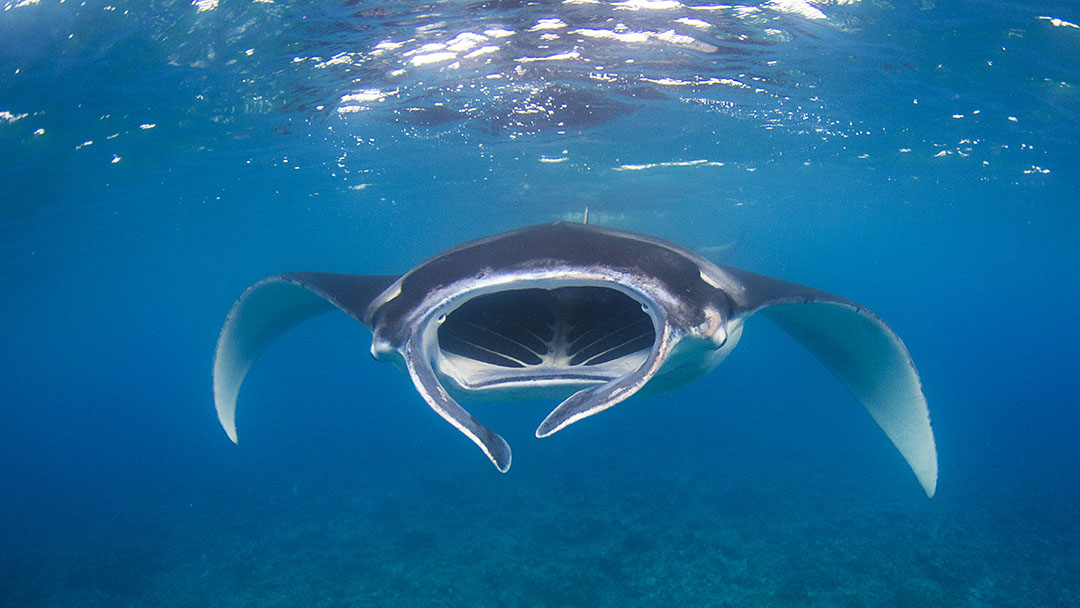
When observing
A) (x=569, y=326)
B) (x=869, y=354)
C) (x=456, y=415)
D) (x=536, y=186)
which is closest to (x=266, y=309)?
(x=569, y=326)

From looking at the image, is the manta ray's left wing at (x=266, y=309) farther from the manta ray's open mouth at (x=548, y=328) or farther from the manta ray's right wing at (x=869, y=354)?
the manta ray's right wing at (x=869, y=354)

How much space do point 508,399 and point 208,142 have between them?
1656 cm

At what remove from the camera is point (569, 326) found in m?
4.83

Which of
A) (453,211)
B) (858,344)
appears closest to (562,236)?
(858,344)

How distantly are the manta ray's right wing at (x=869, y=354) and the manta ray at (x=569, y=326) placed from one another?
0.04ft

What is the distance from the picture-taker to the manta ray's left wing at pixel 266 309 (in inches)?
170

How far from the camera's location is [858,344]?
14.0 ft

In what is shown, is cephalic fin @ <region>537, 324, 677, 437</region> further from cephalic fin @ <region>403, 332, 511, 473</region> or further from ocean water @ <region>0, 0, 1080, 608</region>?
ocean water @ <region>0, 0, 1080, 608</region>

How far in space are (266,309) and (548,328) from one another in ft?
8.16

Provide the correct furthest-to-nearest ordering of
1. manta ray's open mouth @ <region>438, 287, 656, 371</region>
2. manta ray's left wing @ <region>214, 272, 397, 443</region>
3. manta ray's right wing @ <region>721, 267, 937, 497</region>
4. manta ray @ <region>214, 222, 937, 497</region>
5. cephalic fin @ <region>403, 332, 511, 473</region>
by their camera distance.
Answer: manta ray's left wing @ <region>214, 272, 397, 443</region> → manta ray's open mouth @ <region>438, 287, 656, 371</region> → manta ray's right wing @ <region>721, 267, 937, 497</region> → manta ray @ <region>214, 222, 937, 497</region> → cephalic fin @ <region>403, 332, 511, 473</region>

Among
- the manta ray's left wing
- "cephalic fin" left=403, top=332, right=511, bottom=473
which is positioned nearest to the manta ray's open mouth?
the manta ray's left wing

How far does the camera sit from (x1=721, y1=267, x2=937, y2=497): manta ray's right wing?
378 cm

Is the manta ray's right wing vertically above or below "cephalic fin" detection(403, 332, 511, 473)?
below

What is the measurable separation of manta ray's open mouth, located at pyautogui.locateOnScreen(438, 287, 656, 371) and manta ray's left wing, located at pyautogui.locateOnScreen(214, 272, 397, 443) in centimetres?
79
